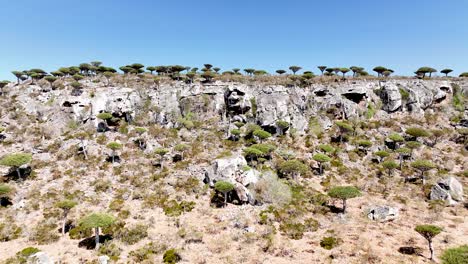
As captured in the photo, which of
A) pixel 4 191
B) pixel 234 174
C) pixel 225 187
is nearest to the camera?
pixel 4 191

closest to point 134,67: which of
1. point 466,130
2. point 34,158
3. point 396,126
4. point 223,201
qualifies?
point 34,158

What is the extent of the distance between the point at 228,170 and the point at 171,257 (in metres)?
16.5

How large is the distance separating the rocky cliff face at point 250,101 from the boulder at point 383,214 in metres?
27.6

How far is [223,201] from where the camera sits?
3497 cm

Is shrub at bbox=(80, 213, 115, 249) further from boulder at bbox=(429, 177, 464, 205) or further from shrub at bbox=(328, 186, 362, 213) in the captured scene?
boulder at bbox=(429, 177, 464, 205)

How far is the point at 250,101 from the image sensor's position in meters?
60.6

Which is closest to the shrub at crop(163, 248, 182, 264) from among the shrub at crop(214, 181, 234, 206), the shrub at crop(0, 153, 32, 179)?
the shrub at crop(214, 181, 234, 206)

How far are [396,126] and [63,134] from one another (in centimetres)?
7248

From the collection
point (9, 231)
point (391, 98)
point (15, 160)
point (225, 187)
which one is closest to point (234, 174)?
point (225, 187)

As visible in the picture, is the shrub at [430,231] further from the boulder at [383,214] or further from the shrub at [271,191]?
the shrub at [271,191]

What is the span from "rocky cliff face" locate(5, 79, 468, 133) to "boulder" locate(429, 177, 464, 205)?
2511 centimetres

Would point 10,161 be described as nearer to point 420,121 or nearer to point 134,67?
point 134,67

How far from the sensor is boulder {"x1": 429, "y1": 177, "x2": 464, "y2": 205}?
33625mm

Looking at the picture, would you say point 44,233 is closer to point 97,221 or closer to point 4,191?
point 97,221
